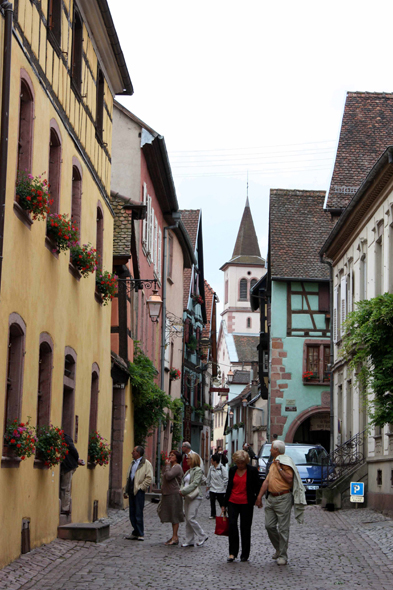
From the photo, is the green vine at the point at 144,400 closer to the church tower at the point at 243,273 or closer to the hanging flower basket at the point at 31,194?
the hanging flower basket at the point at 31,194

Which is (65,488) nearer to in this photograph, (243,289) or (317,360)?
(317,360)

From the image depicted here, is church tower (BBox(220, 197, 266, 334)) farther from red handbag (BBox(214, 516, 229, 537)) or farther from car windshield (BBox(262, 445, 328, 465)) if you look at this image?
red handbag (BBox(214, 516, 229, 537))

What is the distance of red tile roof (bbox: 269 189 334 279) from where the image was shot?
4006cm

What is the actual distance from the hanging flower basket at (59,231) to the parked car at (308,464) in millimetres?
13257

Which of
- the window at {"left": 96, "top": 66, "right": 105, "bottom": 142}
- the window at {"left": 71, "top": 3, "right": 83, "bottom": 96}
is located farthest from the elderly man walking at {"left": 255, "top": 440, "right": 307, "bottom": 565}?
the window at {"left": 96, "top": 66, "right": 105, "bottom": 142}

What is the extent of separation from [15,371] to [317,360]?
97.2 feet

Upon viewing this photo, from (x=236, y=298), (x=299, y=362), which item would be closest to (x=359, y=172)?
(x=299, y=362)

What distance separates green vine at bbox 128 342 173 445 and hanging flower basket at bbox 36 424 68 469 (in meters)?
9.91

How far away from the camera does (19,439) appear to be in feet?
33.8

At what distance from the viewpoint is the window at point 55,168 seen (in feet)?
44.2

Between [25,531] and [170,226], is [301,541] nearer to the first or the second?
[25,531]

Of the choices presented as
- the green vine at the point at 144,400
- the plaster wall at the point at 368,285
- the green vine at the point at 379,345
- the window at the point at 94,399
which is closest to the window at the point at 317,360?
the plaster wall at the point at 368,285

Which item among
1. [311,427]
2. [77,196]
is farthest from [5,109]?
[311,427]

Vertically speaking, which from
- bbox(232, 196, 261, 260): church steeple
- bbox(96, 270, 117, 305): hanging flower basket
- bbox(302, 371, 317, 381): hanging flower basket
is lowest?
bbox(302, 371, 317, 381): hanging flower basket
